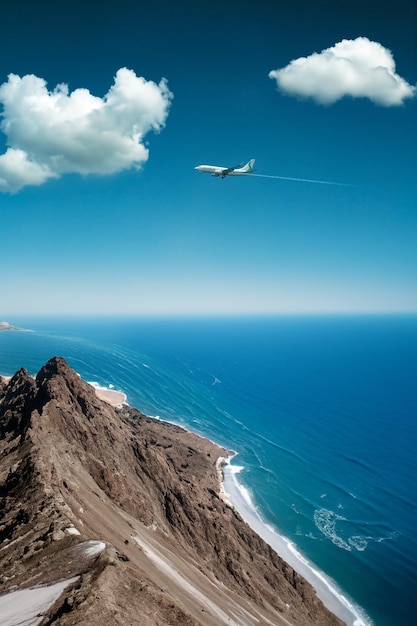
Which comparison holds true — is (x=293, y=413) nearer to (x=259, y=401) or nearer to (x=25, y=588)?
(x=259, y=401)

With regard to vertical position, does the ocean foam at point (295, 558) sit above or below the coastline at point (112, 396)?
below

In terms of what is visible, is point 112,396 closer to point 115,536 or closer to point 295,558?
point 295,558

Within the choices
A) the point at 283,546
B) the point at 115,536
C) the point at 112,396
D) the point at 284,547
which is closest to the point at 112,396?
the point at 112,396

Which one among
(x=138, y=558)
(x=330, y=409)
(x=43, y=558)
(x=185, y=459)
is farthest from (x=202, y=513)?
(x=330, y=409)

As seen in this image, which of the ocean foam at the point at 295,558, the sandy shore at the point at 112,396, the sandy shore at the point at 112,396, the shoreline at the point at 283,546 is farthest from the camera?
the sandy shore at the point at 112,396

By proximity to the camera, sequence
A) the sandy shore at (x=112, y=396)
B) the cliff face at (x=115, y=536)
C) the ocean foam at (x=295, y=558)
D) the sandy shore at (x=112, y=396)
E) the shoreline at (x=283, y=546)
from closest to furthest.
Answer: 1. the cliff face at (x=115, y=536)
2. the ocean foam at (x=295, y=558)
3. the shoreline at (x=283, y=546)
4. the sandy shore at (x=112, y=396)
5. the sandy shore at (x=112, y=396)

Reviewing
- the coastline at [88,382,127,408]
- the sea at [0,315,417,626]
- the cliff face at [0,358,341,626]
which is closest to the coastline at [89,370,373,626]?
the sea at [0,315,417,626]

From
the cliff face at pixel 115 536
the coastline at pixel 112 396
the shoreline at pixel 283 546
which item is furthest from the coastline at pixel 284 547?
the coastline at pixel 112 396

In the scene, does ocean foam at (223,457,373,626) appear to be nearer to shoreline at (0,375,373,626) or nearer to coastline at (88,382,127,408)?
shoreline at (0,375,373,626)

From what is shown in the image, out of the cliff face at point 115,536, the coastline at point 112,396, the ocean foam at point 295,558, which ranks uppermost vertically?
the cliff face at point 115,536

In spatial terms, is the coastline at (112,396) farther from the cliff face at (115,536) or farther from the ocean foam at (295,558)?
the cliff face at (115,536)
